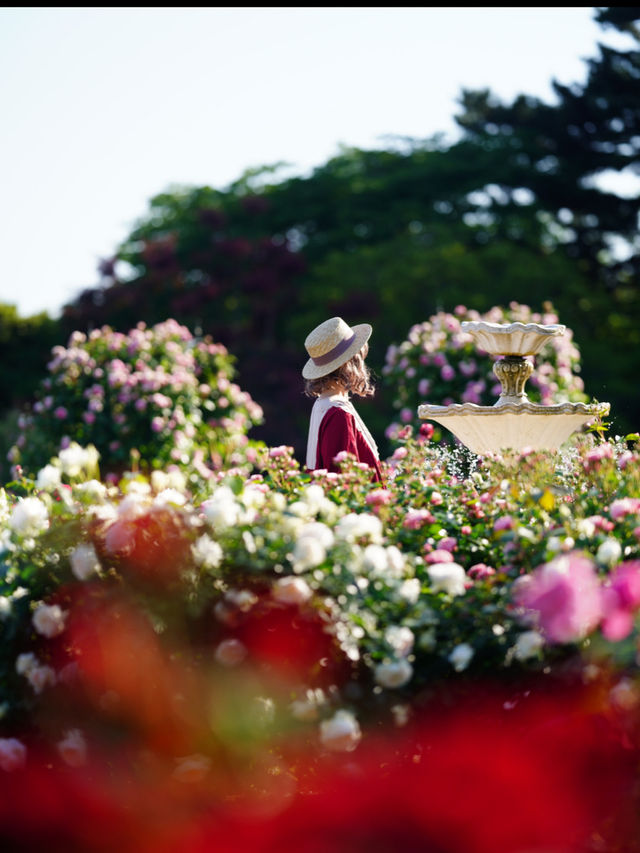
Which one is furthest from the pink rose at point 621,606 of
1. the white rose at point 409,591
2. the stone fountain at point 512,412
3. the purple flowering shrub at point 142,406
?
the purple flowering shrub at point 142,406

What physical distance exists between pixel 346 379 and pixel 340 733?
2188 millimetres

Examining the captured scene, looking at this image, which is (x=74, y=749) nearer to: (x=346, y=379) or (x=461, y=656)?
(x=461, y=656)

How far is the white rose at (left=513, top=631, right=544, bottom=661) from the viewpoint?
2473mm

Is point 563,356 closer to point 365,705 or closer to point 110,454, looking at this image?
point 110,454

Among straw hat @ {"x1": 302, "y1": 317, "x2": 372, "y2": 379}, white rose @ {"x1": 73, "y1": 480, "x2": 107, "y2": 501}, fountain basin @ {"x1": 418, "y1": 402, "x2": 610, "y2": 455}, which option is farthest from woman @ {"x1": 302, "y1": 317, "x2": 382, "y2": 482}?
white rose @ {"x1": 73, "y1": 480, "x2": 107, "y2": 501}

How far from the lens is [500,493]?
3576 mm

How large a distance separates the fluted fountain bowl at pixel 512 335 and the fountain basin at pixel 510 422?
1.24ft

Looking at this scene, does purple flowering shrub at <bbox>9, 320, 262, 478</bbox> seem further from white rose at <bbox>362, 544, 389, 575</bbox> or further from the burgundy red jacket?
white rose at <bbox>362, 544, 389, 575</bbox>

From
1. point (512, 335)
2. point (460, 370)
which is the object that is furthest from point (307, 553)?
point (460, 370)

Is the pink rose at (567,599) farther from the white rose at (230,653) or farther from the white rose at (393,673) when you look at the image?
the white rose at (230,653)

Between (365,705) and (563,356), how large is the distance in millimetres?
6562

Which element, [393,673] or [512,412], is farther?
[512,412]

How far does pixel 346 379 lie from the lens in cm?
437

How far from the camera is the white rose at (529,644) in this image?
247cm
